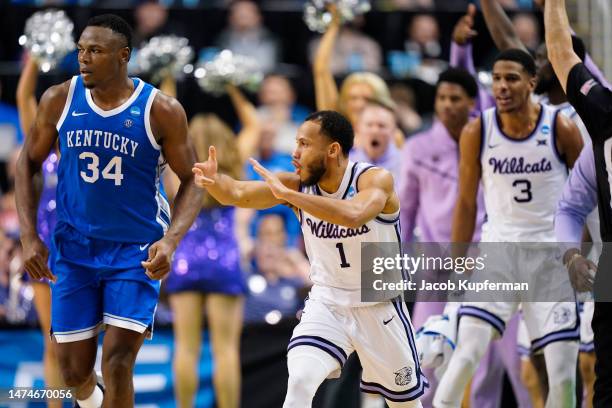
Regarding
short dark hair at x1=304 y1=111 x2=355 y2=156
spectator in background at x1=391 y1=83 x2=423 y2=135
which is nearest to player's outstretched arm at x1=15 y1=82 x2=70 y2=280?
short dark hair at x1=304 y1=111 x2=355 y2=156

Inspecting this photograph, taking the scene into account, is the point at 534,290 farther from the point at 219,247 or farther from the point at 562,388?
the point at 219,247

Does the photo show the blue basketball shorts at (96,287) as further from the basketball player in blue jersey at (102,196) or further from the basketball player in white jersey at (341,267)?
the basketball player in white jersey at (341,267)

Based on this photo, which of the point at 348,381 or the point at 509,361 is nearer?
the point at 509,361

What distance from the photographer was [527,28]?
455 inches

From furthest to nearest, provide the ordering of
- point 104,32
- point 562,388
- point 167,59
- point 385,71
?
point 385,71 < point 167,59 < point 562,388 < point 104,32

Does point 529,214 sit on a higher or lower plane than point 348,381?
higher

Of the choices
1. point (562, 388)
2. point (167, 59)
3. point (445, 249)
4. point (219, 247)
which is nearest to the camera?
point (562, 388)

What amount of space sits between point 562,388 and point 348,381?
7.94 ft

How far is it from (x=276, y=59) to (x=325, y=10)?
3357 millimetres

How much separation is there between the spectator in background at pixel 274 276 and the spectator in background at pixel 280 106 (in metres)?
1.13

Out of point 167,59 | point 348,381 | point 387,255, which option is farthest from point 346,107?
point 387,255

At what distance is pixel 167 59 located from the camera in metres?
9.35

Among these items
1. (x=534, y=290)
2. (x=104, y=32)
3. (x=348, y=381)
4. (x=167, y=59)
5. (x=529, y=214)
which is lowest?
→ (x=348, y=381)

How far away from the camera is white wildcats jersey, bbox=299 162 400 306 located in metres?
6.01
